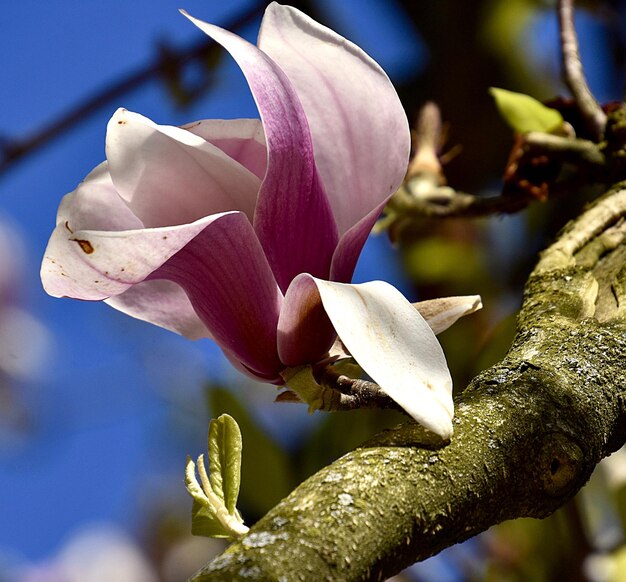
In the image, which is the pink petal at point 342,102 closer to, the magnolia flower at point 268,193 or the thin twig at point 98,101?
the magnolia flower at point 268,193

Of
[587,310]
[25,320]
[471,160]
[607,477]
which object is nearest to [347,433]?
[607,477]

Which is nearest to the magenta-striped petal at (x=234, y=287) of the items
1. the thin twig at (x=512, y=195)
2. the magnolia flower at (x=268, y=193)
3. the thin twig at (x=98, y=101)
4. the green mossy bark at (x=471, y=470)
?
the magnolia flower at (x=268, y=193)

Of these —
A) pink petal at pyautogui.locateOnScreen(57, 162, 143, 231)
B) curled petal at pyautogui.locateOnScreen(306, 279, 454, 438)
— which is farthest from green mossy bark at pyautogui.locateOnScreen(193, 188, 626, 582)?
pink petal at pyautogui.locateOnScreen(57, 162, 143, 231)

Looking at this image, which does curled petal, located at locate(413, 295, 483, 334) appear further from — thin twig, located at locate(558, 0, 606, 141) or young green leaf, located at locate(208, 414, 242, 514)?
thin twig, located at locate(558, 0, 606, 141)

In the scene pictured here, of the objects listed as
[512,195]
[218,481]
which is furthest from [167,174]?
[512,195]

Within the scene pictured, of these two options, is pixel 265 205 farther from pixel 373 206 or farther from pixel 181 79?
pixel 181 79
